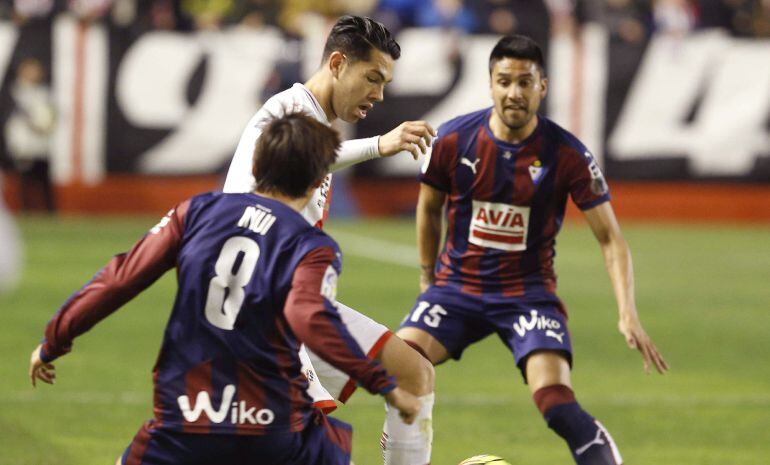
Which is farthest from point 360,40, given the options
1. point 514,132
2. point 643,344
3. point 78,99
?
point 78,99

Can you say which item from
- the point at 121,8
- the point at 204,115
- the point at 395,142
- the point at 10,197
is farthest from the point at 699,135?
the point at 395,142

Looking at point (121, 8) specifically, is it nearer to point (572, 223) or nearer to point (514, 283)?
point (572, 223)

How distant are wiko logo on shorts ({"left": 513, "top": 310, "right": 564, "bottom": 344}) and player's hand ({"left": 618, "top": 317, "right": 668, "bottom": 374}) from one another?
425 millimetres

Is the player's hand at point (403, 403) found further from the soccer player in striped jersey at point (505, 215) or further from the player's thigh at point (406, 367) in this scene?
the soccer player in striped jersey at point (505, 215)

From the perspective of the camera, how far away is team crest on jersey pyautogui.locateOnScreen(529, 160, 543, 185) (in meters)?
6.86

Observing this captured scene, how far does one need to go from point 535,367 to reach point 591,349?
15.4ft

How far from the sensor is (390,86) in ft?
66.7

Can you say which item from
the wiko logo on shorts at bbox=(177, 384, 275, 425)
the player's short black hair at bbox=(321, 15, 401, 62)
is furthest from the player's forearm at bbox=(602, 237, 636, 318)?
the wiko logo on shorts at bbox=(177, 384, 275, 425)

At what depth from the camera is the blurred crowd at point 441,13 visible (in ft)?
66.6

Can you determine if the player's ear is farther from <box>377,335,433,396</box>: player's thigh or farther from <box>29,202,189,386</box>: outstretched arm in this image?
<box>29,202,189,386</box>: outstretched arm

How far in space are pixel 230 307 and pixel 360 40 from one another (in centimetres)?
181

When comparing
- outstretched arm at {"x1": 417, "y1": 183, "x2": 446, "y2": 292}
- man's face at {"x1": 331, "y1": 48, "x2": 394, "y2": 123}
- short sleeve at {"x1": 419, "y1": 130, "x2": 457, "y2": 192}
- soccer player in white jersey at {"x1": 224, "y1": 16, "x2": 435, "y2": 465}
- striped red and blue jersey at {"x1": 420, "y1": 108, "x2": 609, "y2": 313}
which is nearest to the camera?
soccer player in white jersey at {"x1": 224, "y1": 16, "x2": 435, "y2": 465}

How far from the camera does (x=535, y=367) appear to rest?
6.41 meters

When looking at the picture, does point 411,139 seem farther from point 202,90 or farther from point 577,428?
point 202,90
